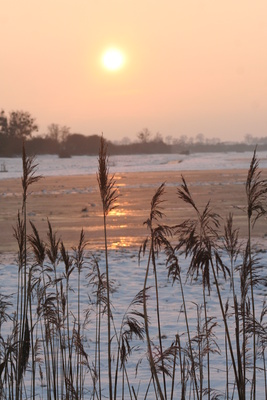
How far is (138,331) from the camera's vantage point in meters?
3.53

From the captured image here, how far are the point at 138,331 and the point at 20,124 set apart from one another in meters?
79.1

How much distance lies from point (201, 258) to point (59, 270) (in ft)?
22.9

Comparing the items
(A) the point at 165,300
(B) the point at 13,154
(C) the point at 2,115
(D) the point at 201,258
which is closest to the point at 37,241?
(D) the point at 201,258

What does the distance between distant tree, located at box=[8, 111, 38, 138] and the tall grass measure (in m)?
69.9

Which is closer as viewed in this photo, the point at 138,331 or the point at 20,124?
the point at 138,331

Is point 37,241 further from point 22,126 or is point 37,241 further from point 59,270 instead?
point 22,126

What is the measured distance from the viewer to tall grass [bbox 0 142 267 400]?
346 centimetres

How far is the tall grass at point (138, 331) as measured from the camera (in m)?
3.46

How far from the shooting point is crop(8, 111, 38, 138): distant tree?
7919 centimetres

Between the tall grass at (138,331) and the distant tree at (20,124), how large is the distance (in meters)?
69.9

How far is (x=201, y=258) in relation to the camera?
11.2 ft

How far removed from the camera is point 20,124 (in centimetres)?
8069

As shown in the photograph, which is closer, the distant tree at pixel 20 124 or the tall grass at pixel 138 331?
the tall grass at pixel 138 331

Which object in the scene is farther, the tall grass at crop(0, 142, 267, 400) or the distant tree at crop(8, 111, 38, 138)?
the distant tree at crop(8, 111, 38, 138)
